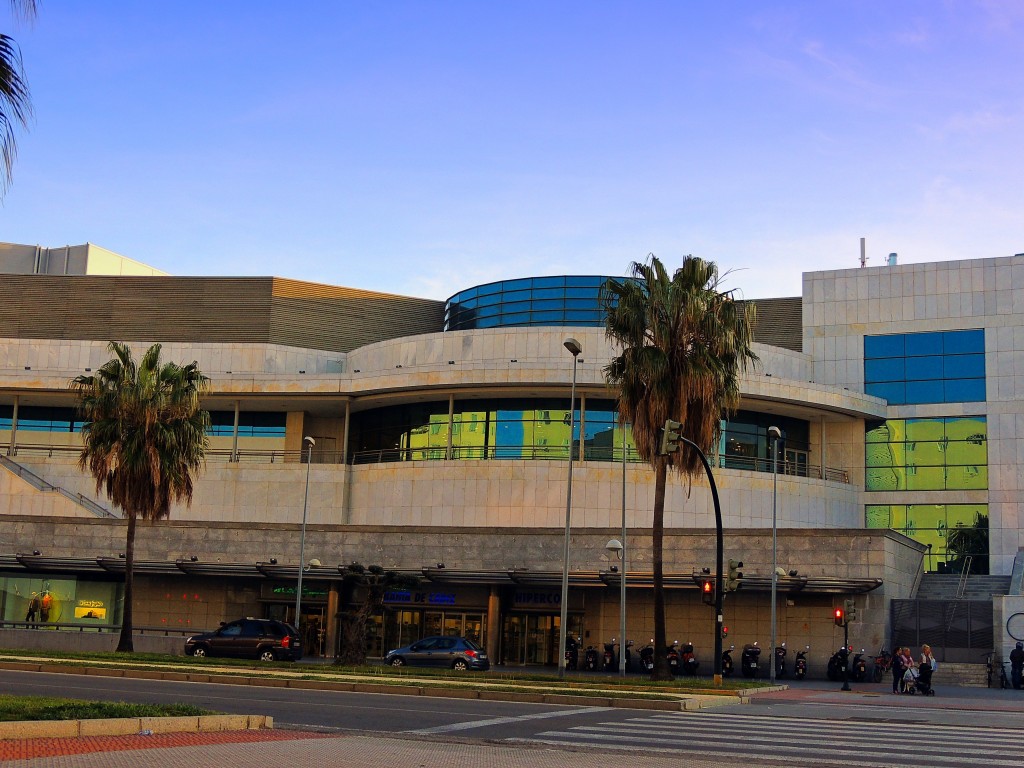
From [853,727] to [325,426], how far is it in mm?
39643

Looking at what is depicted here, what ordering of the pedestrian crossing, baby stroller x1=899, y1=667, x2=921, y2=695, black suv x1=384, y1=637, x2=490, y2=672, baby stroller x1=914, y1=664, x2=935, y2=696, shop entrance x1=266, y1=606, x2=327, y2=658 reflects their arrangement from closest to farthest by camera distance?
the pedestrian crossing < baby stroller x1=914, y1=664, x2=935, y2=696 < baby stroller x1=899, y1=667, x2=921, y2=695 < black suv x1=384, y1=637, x2=490, y2=672 < shop entrance x1=266, y1=606, x2=327, y2=658

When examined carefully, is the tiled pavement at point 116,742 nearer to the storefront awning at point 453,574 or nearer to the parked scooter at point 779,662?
A: the storefront awning at point 453,574

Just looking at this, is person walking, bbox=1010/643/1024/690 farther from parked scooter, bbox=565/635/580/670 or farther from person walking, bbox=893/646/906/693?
parked scooter, bbox=565/635/580/670

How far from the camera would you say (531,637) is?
45125mm

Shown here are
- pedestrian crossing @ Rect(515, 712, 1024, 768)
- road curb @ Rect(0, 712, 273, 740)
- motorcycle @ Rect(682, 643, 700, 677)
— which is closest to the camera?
road curb @ Rect(0, 712, 273, 740)

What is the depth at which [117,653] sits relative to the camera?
36.0m

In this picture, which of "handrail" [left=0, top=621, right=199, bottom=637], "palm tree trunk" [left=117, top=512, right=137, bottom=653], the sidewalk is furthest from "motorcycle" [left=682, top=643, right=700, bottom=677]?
the sidewalk

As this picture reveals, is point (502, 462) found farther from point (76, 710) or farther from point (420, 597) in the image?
point (76, 710)

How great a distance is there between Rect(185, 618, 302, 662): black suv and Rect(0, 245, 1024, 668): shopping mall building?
347 centimetres

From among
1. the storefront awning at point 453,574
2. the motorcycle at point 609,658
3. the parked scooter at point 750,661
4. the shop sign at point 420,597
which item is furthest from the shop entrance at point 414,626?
the parked scooter at point 750,661

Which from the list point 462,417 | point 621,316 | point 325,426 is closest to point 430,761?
point 621,316

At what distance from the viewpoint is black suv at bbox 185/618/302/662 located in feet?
124

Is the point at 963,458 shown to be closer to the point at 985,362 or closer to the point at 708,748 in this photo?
the point at 985,362

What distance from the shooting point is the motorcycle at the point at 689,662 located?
4053 centimetres
